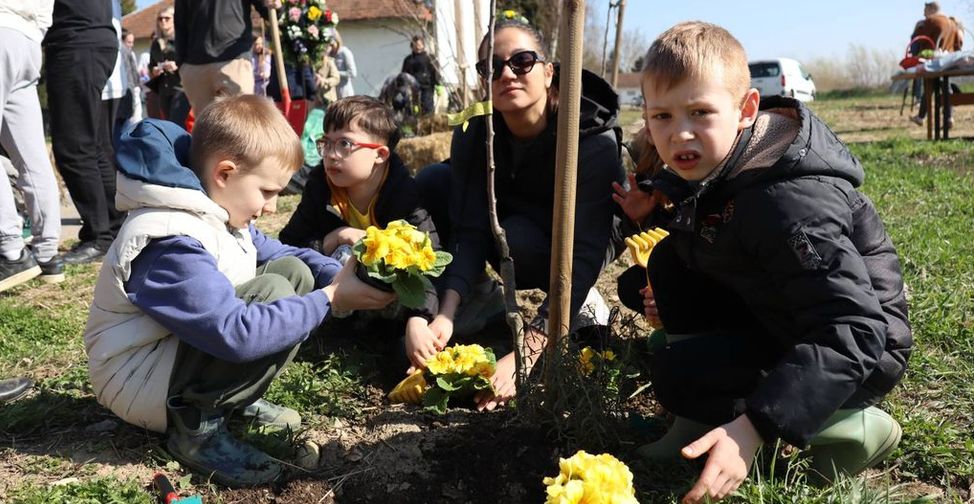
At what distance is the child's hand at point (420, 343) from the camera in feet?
9.05

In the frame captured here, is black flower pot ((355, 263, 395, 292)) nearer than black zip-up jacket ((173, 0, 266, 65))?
Yes

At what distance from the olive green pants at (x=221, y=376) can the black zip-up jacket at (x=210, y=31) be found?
11.7ft

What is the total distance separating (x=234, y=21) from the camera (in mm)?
5484

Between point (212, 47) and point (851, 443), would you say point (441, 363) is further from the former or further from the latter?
point (212, 47)

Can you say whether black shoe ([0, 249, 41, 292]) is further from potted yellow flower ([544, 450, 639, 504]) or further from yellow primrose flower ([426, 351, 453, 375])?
potted yellow flower ([544, 450, 639, 504])

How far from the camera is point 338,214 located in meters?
3.55

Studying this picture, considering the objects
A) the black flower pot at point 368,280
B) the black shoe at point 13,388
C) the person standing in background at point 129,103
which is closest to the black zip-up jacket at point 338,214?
the black flower pot at point 368,280

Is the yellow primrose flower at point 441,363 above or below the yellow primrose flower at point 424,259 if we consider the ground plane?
below

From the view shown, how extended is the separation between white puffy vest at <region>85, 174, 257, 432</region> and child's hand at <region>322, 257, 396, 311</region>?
33cm

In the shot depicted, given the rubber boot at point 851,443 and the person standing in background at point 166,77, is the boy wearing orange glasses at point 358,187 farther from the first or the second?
the person standing in background at point 166,77

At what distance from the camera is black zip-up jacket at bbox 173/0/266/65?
17.6ft

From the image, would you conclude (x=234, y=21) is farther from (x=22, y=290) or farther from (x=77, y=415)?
(x=77, y=415)

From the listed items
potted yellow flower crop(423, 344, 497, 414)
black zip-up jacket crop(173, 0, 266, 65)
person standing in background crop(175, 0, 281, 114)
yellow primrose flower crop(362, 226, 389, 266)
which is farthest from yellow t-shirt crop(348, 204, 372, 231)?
black zip-up jacket crop(173, 0, 266, 65)

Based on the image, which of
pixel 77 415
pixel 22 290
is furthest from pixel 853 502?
pixel 22 290
